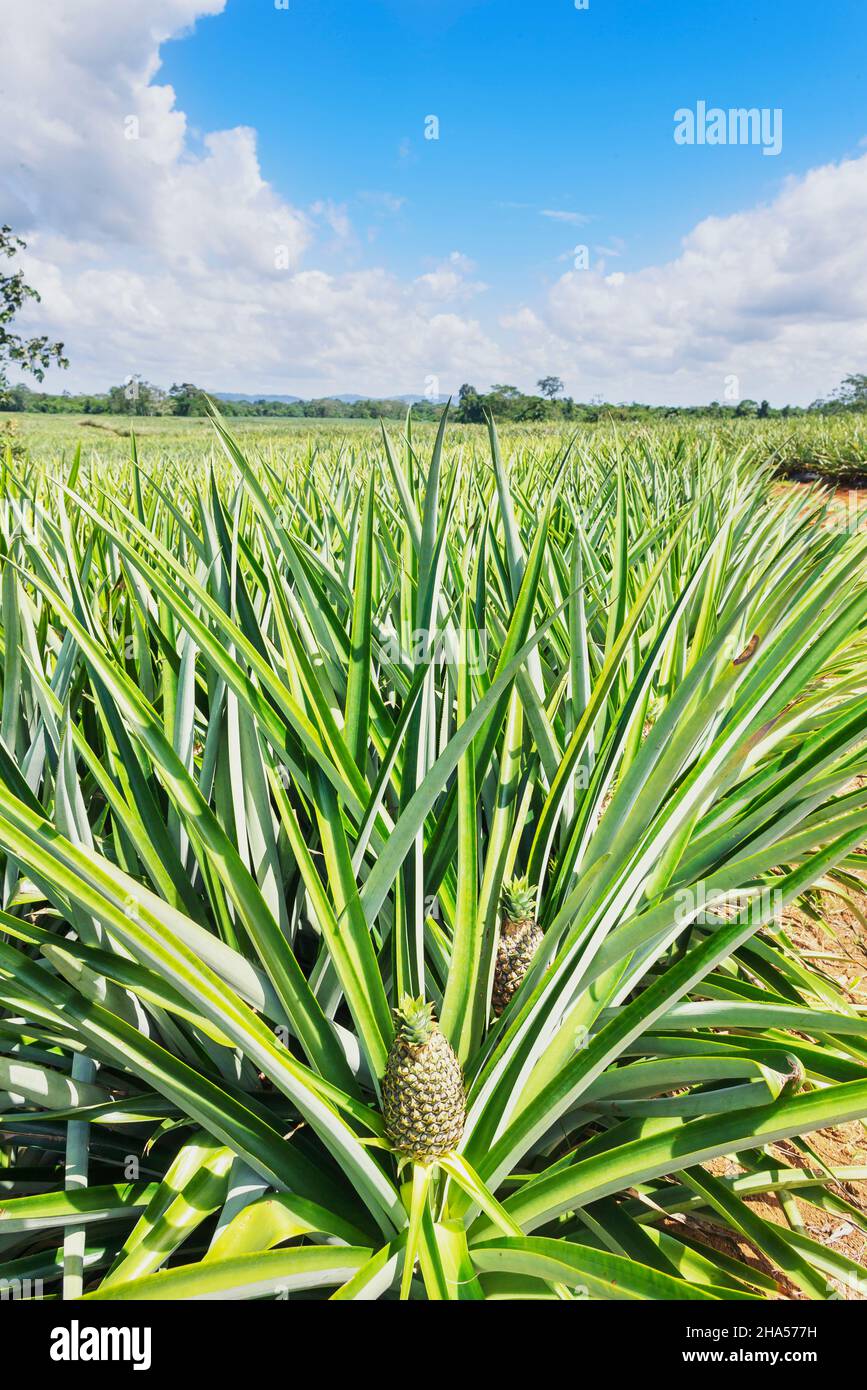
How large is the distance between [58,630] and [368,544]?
975 mm

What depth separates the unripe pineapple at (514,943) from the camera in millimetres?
997

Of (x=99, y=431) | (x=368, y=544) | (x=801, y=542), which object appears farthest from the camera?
(x=99, y=431)

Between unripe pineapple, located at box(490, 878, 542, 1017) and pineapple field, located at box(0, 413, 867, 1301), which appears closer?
pineapple field, located at box(0, 413, 867, 1301)

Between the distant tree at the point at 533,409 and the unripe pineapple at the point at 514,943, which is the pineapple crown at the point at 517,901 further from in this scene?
the distant tree at the point at 533,409

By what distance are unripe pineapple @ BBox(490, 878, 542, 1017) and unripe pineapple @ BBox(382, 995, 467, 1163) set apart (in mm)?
242

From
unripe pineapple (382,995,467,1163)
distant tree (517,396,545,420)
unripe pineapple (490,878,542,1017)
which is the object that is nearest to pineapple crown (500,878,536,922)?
unripe pineapple (490,878,542,1017)

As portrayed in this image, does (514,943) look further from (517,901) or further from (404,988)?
(404,988)

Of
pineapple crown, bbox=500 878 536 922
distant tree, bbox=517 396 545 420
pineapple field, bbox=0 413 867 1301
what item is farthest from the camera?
distant tree, bbox=517 396 545 420

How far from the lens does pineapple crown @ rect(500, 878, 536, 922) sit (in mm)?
991

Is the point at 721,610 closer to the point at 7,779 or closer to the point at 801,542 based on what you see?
the point at 801,542

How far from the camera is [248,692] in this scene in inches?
34.3

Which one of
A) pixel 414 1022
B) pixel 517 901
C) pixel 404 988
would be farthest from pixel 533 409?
pixel 414 1022

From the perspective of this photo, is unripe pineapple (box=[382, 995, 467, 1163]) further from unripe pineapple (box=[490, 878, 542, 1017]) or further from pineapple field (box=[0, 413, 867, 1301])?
unripe pineapple (box=[490, 878, 542, 1017])
